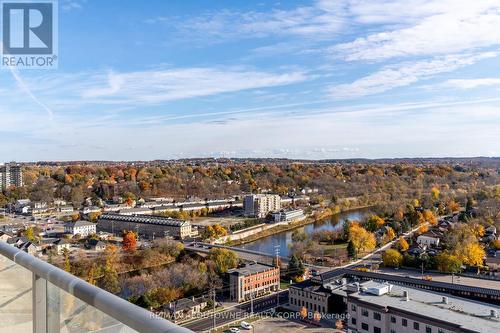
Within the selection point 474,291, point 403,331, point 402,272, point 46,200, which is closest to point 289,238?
point 402,272

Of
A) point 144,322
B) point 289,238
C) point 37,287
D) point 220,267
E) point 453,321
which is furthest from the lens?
point 289,238

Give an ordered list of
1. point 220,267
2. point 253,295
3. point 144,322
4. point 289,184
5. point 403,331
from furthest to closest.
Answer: point 289,184, point 220,267, point 253,295, point 403,331, point 144,322

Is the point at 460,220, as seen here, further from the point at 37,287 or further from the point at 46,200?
the point at 46,200

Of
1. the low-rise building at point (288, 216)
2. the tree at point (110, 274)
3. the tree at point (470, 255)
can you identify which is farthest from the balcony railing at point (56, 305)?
the low-rise building at point (288, 216)

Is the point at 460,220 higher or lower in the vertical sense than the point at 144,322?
lower

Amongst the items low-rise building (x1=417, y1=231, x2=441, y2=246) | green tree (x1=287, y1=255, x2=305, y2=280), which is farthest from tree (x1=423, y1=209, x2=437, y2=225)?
green tree (x1=287, y1=255, x2=305, y2=280)

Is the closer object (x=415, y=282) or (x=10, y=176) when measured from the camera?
(x=415, y=282)

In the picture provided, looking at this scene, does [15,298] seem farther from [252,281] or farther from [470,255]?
[470,255]

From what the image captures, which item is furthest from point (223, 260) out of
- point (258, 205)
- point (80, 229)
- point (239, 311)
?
point (258, 205)
